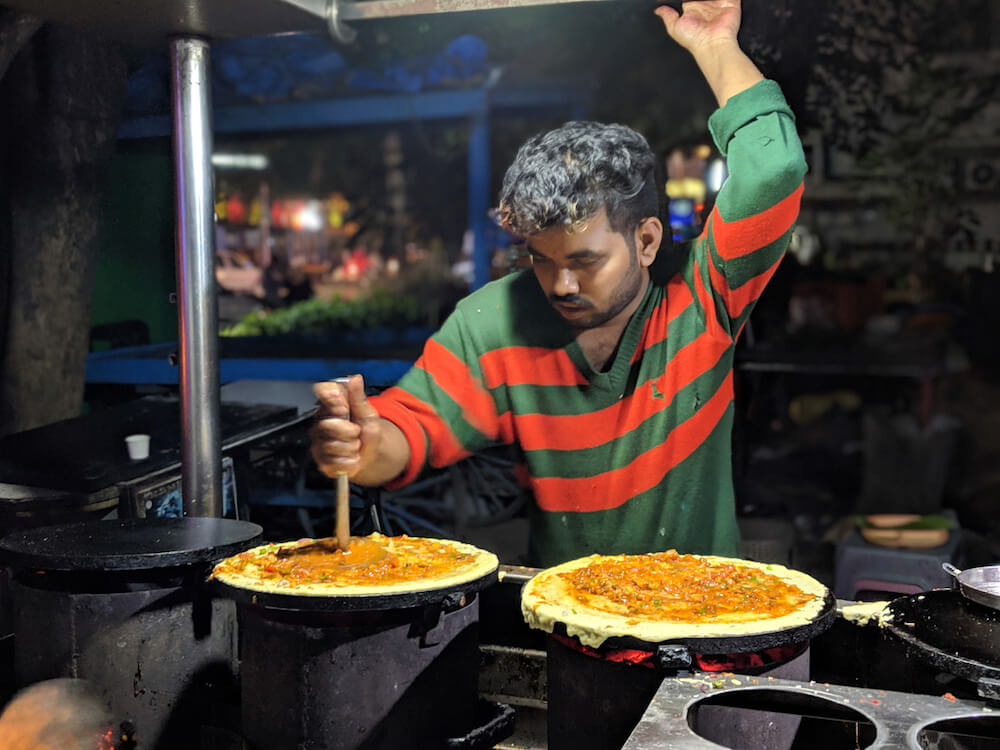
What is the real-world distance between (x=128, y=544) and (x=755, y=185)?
2268 millimetres

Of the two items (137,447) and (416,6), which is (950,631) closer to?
(416,6)

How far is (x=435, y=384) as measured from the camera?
11.5 feet

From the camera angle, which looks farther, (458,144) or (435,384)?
(458,144)

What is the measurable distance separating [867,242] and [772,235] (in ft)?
44.2

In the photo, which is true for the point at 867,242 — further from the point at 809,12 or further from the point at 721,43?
the point at 721,43

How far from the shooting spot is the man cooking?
3055 millimetres

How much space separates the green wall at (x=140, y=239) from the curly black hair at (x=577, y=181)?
145cm

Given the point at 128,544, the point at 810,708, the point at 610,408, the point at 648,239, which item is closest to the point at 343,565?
the point at 128,544

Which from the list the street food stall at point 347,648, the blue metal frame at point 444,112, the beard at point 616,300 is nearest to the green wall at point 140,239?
the street food stall at point 347,648

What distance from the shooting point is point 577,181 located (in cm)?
314

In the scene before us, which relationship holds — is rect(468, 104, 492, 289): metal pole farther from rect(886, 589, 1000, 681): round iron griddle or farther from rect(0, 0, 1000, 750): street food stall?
rect(886, 589, 1000, 681): round iron griddle

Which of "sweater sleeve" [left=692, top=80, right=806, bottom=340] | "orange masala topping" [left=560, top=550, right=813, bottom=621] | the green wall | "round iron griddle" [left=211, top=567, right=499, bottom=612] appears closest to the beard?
"sweater sleeve" [left=692, top=80, right=806, bottom=340]

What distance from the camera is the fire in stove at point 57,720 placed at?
2740 mm

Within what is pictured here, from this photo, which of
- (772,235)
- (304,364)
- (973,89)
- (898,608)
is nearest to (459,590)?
(898,608)
